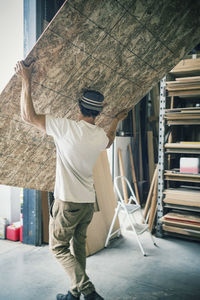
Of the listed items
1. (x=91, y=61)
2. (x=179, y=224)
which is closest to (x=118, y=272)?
(x=179, y=224)

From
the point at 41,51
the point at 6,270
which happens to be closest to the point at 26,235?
the point at 6,270

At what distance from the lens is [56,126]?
2.04 metres

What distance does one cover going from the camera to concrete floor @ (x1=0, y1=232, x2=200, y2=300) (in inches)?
102

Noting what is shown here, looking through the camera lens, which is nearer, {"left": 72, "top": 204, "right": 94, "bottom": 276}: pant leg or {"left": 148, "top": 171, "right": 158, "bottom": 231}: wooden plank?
{"left": 72, "top": 204, "right": 94, "bottom": 276}: pant leg

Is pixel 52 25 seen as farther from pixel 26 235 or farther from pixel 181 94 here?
pixel 26 235

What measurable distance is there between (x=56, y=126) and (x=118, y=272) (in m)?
1.88

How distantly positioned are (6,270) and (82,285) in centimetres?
120

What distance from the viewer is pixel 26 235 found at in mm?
3750

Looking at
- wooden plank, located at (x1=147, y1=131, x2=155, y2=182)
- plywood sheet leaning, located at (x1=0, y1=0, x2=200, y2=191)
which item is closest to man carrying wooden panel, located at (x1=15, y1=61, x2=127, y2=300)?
plywood sheet leaning, located at (x1=0, y1=0, x2=200, y2=191)

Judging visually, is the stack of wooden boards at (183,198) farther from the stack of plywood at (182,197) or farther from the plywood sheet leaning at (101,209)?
the plywood sheet leaning at (101,209)

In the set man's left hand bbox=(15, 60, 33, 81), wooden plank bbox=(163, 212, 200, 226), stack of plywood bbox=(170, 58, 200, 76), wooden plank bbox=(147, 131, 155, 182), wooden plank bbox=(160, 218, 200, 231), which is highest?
stack of plywood bbox=(170, 58, 200, 76)

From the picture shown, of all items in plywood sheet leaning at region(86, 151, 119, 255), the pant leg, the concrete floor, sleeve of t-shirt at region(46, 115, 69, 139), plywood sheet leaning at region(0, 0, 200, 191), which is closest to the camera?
plywood sheet leaning at region(0, 0, 200, 191)

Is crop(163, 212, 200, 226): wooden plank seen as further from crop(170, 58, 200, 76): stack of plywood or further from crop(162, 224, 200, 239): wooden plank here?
crop(170, 58, 200, 76): stack of plywood

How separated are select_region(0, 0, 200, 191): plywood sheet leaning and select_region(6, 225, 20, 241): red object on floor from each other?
143 cm
